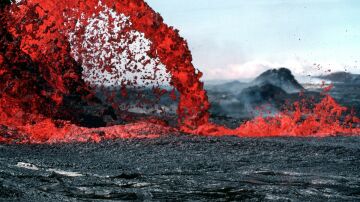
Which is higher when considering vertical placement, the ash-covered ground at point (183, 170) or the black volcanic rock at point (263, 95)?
the black volcanic rock at point (263, 95)

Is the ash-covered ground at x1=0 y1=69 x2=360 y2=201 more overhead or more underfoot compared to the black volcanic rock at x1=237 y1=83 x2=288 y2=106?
more underfoot

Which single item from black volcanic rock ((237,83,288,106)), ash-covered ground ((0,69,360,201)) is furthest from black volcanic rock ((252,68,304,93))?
ash-covered ground ((0,69,360,201))

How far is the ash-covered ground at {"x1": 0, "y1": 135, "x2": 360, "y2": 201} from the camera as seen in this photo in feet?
23.8

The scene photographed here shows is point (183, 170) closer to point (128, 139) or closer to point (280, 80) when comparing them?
point (128, 139)

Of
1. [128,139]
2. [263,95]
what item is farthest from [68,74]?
[263,95]

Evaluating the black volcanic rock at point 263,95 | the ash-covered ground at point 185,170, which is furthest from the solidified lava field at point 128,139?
the black volcanic rock at point 263,95

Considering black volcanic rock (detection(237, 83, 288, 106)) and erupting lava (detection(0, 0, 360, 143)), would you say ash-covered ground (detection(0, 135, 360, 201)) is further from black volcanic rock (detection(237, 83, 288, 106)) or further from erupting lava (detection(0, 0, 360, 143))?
black volcanic rock (detection(237, 83, 288, 106))

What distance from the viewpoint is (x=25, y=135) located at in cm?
1351

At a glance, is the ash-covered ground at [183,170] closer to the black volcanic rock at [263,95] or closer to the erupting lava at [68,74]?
the erupting lava at [68,74]

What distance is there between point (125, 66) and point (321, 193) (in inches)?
367

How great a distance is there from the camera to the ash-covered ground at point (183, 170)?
7.25m

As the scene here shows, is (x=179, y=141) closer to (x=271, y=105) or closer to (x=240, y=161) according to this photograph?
(x=240, y=161)

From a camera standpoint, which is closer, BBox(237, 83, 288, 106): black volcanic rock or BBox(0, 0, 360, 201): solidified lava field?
BBox(0, 0, 360, 201): solidified lava field

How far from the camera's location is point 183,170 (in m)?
8.98
